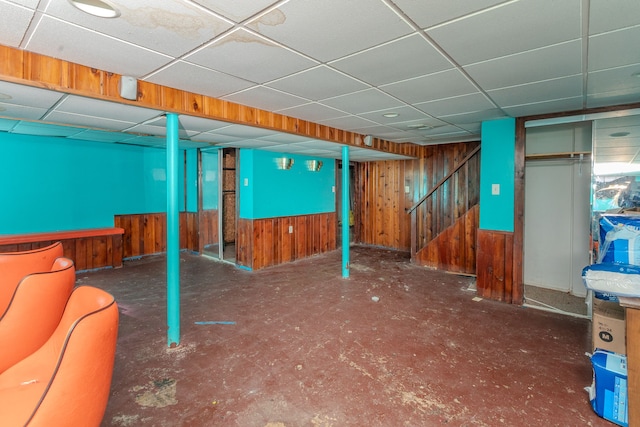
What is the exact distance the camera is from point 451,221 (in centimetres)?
625

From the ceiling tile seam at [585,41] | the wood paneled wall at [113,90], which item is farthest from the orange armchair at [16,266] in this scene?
the ceiling tile seam at [585,41]

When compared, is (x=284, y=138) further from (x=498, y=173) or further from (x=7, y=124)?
(x=7, y=124)

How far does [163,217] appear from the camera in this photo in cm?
641

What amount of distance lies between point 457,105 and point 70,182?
610 cm

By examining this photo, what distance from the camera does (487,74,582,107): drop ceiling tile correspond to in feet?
8.19

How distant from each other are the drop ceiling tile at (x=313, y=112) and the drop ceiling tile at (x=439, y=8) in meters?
1.66

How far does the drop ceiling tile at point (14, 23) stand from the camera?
1.47 metres

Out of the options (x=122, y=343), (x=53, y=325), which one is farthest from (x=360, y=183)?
(x=53, y=325)

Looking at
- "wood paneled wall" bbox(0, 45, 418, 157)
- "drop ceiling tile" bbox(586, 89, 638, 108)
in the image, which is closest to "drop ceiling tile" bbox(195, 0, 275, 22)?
"wood paneled wall" bbox(0, 45, 418, 157)

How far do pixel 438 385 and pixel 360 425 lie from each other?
2.40ft

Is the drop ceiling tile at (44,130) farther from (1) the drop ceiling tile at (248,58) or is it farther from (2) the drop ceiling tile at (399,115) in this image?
(2) the drop ceiling tile at (399,115)

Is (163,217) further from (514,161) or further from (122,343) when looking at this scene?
(514,161)

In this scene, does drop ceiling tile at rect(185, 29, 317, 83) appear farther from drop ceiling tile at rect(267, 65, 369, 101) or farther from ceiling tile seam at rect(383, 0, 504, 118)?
ceiling tile seam at rect(383, 0, 504, 118)

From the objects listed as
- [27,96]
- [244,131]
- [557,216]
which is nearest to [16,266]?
[27,96]
